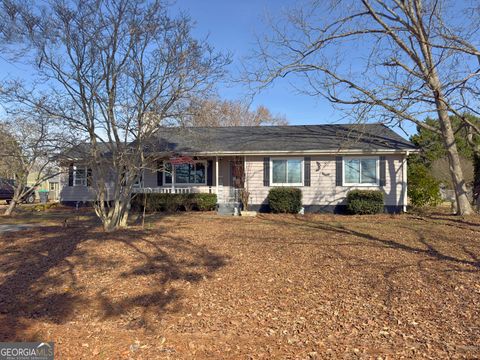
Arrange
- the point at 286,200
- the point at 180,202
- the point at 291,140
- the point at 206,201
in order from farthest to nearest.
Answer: the point at 291,140 → the point at 180,202 → the point at 206,201 → the point at 286,200

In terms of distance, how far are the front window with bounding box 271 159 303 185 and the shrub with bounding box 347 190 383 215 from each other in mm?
2388

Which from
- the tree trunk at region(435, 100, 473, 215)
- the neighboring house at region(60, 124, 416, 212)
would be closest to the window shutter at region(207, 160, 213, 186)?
the neighboring house at region(60, 124, 416, 212)

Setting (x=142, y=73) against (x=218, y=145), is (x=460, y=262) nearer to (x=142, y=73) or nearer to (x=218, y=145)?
(x=142, y=73)

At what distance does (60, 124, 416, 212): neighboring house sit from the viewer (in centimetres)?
1544

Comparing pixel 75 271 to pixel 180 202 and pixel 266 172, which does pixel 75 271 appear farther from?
pixel 266 172

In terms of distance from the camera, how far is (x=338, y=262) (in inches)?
261

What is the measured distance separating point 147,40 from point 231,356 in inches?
342

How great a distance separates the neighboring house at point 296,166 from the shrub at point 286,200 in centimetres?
72

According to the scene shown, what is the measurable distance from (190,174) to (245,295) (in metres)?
12.7

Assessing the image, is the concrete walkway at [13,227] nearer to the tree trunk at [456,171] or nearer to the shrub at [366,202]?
the shrub at [366,202]

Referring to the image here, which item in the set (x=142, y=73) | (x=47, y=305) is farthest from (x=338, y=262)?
(x=142, y=73)

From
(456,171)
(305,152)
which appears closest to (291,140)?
(305,152)

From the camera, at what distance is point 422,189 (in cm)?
1634
